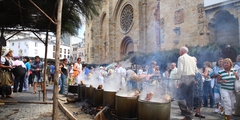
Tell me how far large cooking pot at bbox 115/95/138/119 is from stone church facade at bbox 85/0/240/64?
3.62m

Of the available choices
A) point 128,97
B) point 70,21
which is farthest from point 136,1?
point 128,97

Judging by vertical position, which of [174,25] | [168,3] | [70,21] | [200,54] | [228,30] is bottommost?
[200,54]

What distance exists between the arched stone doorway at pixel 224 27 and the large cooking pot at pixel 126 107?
11.1m

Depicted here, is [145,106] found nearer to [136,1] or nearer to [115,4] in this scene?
[136,1]

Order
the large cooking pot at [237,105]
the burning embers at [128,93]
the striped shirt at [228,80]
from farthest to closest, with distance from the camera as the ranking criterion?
the large cooking pot at [237,105] → the striped shirt at [228,80] → the burning embers at [128,93]

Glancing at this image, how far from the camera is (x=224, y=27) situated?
14016mm

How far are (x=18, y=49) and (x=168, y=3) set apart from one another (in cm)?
5327

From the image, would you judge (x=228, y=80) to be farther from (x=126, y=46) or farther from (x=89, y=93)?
(x=126, y=46)

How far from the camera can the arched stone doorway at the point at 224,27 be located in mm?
12625

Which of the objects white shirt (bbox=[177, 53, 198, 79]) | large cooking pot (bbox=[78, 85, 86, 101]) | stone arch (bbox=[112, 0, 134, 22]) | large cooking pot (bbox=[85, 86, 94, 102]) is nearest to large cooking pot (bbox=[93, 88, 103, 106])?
large cooking pot (bbox=[85, 86, 94, 102])

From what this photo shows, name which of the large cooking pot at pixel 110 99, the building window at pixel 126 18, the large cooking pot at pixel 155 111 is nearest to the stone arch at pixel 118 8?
the building window at pixel 126 18

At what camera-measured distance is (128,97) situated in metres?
4.09

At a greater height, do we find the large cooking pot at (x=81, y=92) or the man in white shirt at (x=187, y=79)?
the man in white shirt at (x=187, y=79)

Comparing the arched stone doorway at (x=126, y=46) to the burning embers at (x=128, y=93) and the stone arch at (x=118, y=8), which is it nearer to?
the stone arch at (x=118, y=8)
